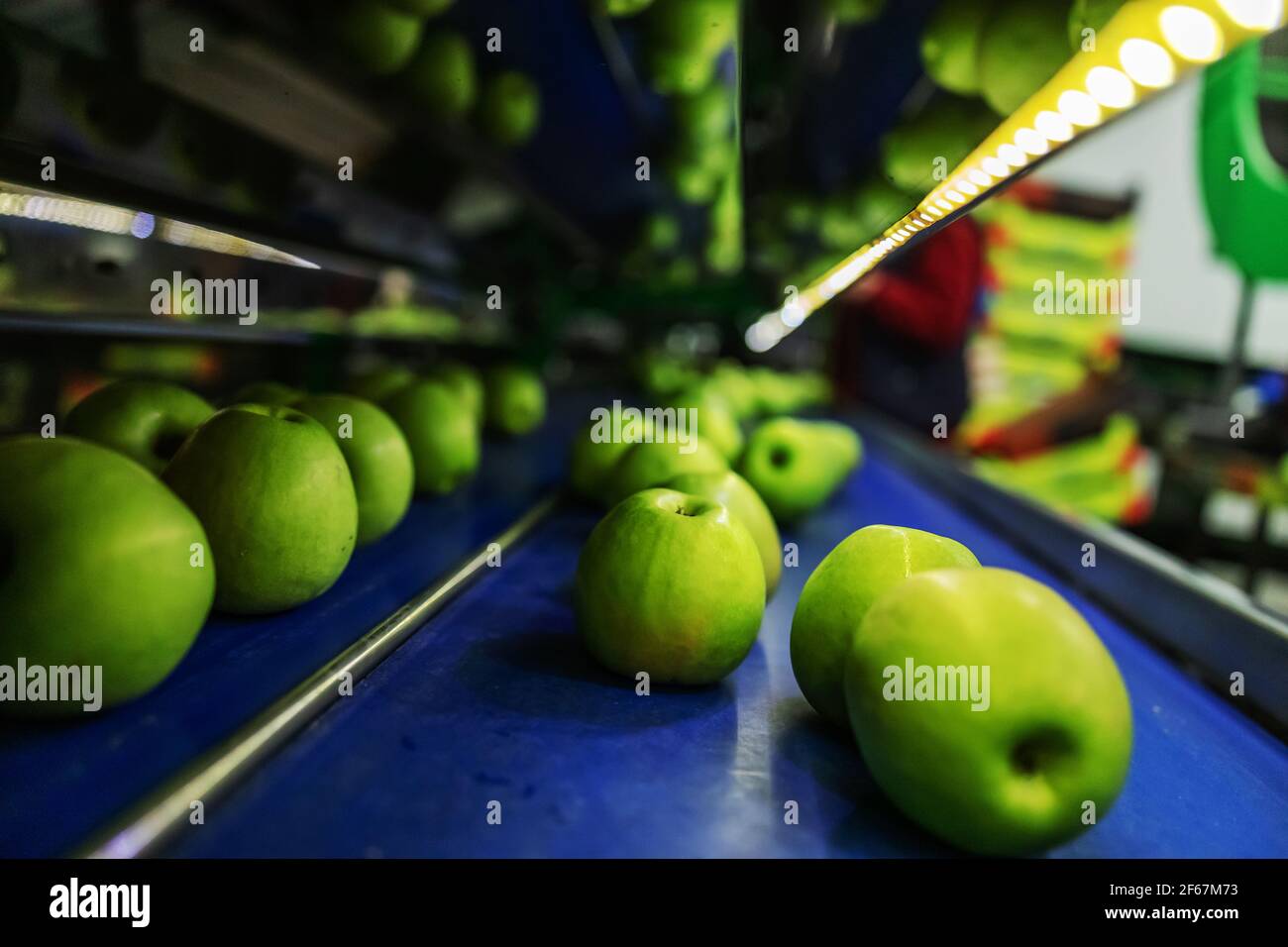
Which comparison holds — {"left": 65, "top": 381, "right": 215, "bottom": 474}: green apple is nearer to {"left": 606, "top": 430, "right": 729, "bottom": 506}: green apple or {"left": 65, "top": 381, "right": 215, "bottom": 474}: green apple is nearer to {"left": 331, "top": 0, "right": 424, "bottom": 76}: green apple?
{"left": 606, "top": 430, "right": 729, "bottom": 506}: green apple

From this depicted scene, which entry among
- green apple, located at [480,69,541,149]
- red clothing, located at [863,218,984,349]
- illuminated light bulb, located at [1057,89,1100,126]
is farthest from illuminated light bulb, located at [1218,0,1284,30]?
red clothing, located at [863,218,984,349]

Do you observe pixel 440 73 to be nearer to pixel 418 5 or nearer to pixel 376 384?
pixel 418 5

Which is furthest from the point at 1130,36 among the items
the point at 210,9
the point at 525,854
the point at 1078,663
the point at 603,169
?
the point at 603,169

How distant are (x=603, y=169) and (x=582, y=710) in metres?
3.14

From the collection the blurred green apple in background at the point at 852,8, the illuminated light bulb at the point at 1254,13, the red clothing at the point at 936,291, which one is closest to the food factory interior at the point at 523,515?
the illuminated light bulb at the point at 1254,13

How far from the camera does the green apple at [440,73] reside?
2025 millimetres

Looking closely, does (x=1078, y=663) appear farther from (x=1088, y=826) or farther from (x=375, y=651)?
(x=375, y=651)

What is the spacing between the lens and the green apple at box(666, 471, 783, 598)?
3.77ft

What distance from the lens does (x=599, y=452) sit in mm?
1707

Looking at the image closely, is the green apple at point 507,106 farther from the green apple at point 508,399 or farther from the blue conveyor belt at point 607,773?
the blue conveyor belt at point 607,773

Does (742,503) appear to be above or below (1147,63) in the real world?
below

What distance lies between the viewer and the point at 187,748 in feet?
2.31

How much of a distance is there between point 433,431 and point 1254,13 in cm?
149

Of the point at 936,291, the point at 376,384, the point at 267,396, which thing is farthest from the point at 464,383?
the point at 936,291
